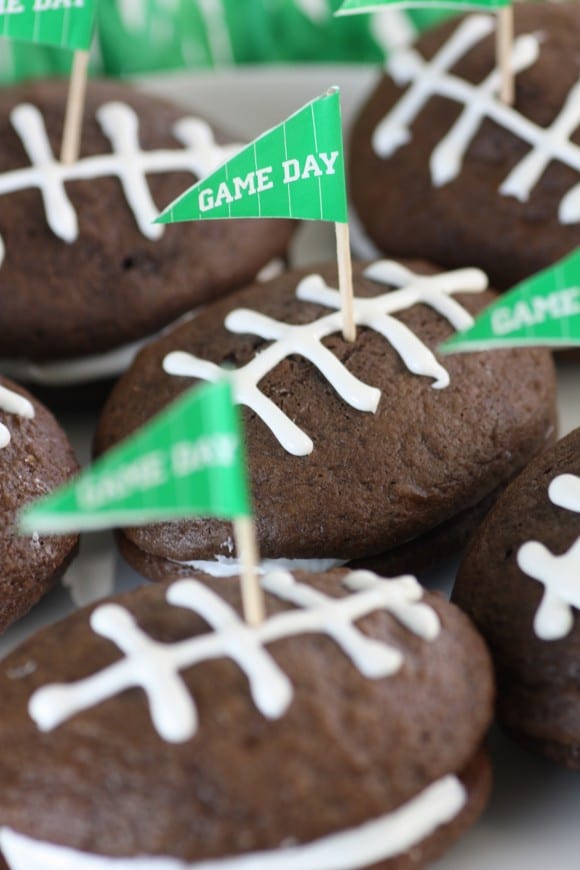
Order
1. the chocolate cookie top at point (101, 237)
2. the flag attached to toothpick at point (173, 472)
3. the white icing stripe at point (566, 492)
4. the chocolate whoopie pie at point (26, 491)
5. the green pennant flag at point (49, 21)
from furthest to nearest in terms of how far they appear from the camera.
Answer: the chocolate cookie top at point (101, 237)
the green pennant flag at point (49, 21)
the chocolate whoopie pie at point (26, 491)
the white icing stripe at point (566, 492)
the flag attached to toothpick at point (173, 472)

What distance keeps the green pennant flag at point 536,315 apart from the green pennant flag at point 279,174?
1.08 feet

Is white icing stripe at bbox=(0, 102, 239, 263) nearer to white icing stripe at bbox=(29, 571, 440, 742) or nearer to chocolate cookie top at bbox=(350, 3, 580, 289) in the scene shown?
chocolate cookie top at bbox=(350, 3, 580, 289)

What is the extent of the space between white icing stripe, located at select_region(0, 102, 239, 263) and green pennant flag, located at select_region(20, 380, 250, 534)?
0.94 metres

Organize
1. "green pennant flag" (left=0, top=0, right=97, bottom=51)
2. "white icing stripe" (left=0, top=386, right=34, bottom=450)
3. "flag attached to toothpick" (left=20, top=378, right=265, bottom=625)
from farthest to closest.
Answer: "green pennant flag" (left=0, top=0, right=97, bottom=51), "white icing stripe" (left=0, top=386, right=34, bottom=450), "flag attached to toothpick" (left=20, top=378, right=265, bottom=625)

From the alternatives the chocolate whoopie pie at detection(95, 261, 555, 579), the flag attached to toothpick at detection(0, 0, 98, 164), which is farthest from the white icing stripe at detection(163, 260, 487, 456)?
the flag attached to toothpick at detection(0, 0, 98, 164)

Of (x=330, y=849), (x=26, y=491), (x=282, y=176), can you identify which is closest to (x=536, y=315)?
(x=282, y=176)

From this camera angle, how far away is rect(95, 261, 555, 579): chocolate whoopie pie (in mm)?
1783

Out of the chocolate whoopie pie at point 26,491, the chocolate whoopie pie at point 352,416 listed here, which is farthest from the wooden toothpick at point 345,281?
the chocolate whoopie pie at point 26,491

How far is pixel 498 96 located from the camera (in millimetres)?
2295

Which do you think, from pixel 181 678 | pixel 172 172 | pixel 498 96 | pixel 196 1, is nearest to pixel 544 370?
pixel 498 96

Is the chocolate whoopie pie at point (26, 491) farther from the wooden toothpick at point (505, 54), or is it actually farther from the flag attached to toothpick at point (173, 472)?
the wooden toothpick at point (505, 54)

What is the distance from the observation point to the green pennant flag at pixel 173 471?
1237 millimetres

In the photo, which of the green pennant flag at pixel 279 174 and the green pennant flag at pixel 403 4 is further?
the green pennant flag at pixel 403 4

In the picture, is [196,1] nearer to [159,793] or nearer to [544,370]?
[544,370]
